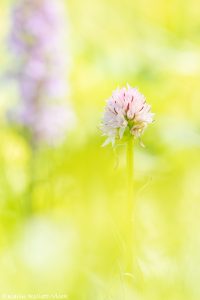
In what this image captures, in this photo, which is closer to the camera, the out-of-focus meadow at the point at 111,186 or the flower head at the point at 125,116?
the flower head at the point at 125,116

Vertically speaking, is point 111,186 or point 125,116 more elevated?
point 125,116

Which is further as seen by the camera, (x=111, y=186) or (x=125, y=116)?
(x=111, y=186)

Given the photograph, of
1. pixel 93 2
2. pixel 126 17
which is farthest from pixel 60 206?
pixel 93 2

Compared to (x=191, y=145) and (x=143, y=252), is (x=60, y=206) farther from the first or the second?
(x=143, y=252)
